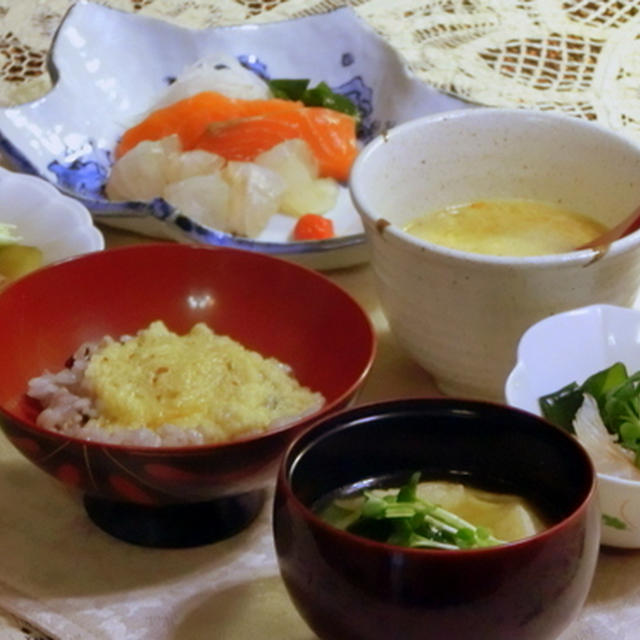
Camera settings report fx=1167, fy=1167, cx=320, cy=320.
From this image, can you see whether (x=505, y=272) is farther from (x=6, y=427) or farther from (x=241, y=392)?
(x=6, y=427)

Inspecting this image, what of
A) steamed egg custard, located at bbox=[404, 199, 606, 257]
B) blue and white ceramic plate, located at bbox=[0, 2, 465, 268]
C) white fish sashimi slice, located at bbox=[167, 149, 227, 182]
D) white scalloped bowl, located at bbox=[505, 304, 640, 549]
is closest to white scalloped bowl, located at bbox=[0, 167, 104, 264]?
blue and white ceramic plate, located at bbox=[0, 2, 465, 268]

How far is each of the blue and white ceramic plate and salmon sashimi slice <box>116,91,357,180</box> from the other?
41mm

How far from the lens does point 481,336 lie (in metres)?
0.89

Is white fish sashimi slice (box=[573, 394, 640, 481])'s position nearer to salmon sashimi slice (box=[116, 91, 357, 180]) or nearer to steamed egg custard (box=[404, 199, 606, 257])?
steamed egg custard (box=[404, 199, 606, 257])

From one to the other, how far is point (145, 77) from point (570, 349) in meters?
0.84

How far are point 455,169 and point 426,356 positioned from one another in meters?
0.21

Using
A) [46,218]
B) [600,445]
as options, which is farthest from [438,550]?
[46,218]

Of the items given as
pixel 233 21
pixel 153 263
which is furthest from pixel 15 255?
pixel 233 21

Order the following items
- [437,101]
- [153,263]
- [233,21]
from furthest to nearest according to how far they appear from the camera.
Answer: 1. [233,21]
2. [437,101]
3. [153,263]

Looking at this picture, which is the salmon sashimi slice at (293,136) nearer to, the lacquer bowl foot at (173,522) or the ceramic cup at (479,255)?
the ceramic cup at (479,255)

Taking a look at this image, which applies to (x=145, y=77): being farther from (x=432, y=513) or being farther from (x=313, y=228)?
(x=432, y=513)

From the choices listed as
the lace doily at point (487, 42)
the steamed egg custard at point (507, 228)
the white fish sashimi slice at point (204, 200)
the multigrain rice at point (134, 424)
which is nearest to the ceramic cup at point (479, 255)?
the steamed egg custard at point (507, 228)

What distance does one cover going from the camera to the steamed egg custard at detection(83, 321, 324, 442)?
0.78 m

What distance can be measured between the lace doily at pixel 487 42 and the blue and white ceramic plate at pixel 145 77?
0.29 ft
